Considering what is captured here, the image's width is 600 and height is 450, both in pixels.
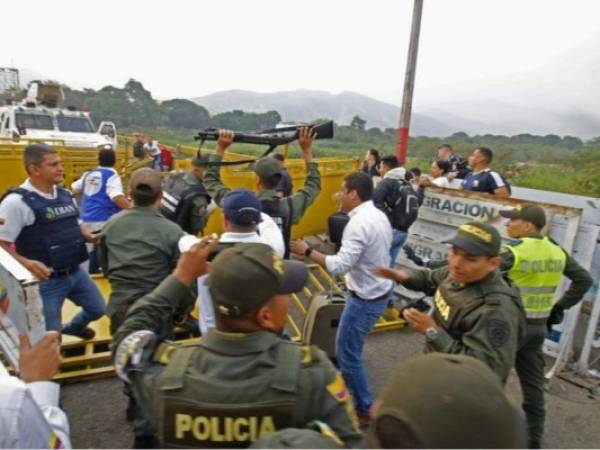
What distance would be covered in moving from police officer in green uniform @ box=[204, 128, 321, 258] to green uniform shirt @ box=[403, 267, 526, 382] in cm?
159

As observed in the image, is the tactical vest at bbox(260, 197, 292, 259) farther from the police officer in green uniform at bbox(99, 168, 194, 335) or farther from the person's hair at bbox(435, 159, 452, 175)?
the person's hair at bbox(435, 159, 452, 175)

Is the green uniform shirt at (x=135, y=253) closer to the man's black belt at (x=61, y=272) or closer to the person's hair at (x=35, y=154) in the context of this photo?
the man's black belt at (x=61, y=272)

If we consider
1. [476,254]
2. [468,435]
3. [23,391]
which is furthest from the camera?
[476,254]

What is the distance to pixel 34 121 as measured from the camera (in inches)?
527

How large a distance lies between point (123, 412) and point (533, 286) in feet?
10.7

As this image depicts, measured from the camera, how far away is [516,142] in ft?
82.1

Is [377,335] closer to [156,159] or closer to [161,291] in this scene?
[161,291]

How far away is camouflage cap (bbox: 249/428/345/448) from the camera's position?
1015 millimetres

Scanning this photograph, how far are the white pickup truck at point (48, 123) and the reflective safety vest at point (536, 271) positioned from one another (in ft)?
38.2

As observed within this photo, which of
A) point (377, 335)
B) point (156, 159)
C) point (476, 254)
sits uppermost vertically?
point (476, 254)

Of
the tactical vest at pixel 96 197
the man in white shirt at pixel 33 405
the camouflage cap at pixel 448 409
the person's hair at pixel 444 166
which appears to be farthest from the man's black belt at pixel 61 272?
the person's hair at pixel 444 166

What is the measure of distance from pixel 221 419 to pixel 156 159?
12.1m

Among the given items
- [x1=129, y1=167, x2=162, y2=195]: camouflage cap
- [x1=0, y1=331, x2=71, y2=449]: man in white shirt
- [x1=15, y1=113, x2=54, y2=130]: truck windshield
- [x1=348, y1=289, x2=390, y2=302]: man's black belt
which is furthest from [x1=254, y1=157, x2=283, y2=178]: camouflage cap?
[x1=15, y1=113, x2=54, y2=130]: truck windshield

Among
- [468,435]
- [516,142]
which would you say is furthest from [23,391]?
[516,142]
